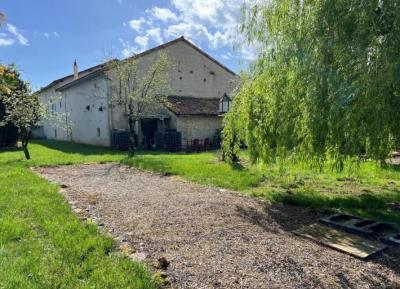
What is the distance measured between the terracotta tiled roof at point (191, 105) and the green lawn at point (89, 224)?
943 cm

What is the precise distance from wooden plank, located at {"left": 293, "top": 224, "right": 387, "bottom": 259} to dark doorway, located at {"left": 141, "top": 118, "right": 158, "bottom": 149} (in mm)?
17691

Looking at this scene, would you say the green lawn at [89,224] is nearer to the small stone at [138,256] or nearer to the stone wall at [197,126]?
the small stone at [138,256]

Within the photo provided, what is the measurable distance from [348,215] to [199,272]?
3.29 meters

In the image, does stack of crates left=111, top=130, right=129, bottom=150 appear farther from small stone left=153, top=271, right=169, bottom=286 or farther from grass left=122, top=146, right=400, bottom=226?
small stone left=153, top=271, right=169, bottom=286

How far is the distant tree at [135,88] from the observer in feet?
59.8

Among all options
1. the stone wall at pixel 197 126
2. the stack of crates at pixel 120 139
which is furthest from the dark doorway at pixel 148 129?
the stone wall at pixel 197 126

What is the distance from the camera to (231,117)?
26.0ft

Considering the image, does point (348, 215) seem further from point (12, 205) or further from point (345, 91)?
point (12, 205)

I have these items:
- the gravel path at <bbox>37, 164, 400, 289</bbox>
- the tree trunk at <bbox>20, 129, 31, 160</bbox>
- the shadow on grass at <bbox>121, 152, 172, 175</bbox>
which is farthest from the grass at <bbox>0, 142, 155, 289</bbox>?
the tree trunk at <bbox>20, 129, 31, 160</bbox>

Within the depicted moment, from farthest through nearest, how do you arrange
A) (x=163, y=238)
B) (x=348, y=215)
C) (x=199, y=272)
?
(x=348, y=215) < (x=163, y=238) < (x=199, y=272)

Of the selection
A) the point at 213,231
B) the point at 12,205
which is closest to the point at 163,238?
the point at 213,231

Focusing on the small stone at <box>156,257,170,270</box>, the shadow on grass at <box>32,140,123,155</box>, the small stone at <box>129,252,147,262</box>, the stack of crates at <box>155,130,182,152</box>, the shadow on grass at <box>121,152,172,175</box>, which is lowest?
the small stone at <box>129,252,147,262</box>

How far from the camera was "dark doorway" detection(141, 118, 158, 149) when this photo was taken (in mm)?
22531

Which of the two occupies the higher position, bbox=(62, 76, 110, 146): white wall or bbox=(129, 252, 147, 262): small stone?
bbox=(62, 76, 110, 146): white wall
